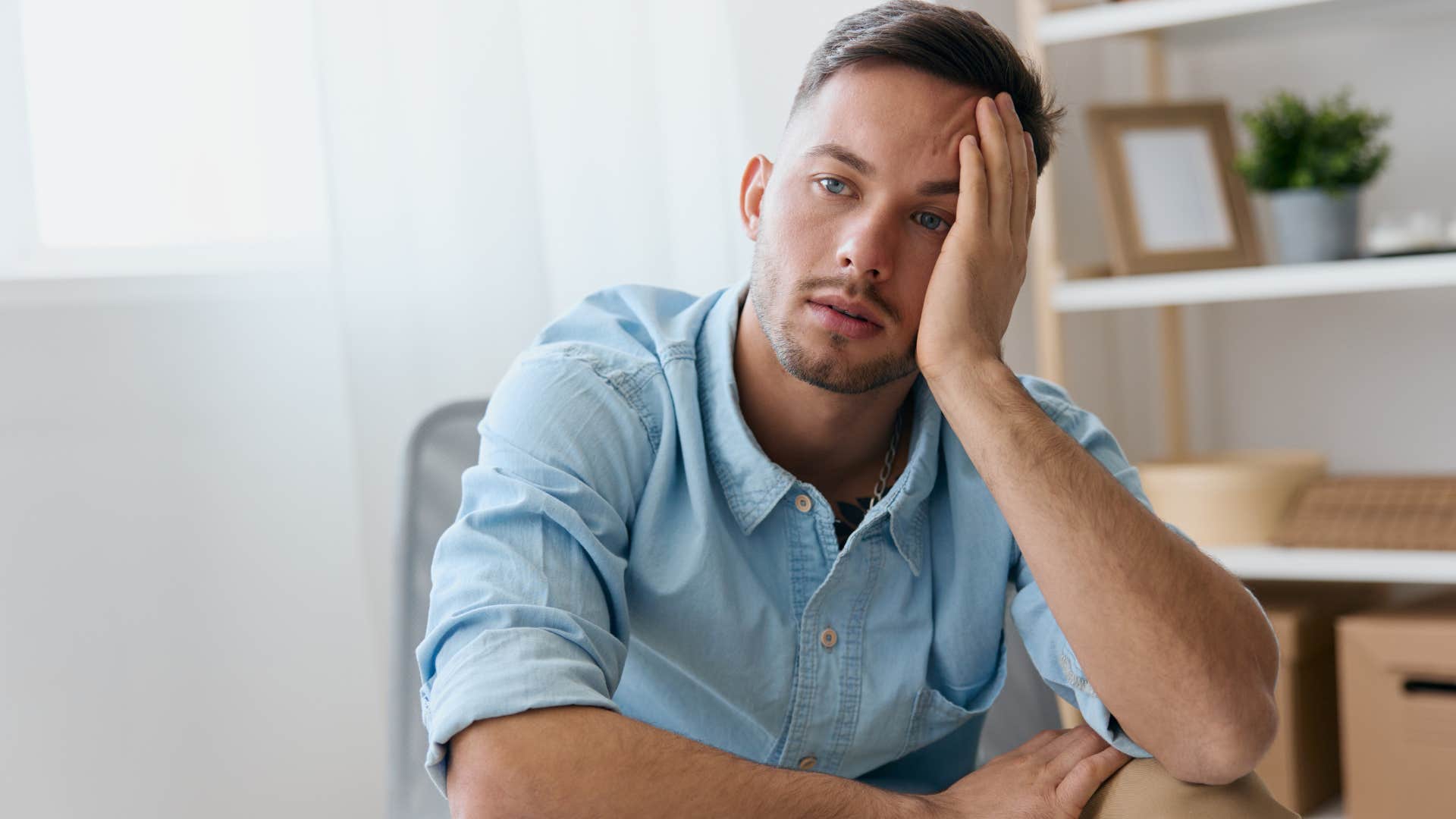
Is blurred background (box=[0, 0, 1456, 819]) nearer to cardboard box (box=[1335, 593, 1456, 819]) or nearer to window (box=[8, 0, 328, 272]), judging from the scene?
window (box=[8, 0, 328, 272])

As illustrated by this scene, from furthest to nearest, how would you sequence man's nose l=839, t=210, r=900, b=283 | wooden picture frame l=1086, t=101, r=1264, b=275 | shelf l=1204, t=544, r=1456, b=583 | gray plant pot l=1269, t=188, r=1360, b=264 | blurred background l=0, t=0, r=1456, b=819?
wooden picture frame l=1086, t=101, r=1264, b=275
gray plant pot l=1269, t=188, r=1360, b=264
shelf l=1204, t=544, r=1456, b=583
blurred background l=0, t=0, r=1456, b=819
man's nose l=839, t=210, r=900, b=283

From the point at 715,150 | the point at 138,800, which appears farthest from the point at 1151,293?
the point at 138,800

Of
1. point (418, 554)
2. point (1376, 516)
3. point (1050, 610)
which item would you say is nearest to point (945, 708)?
point (1050, 610)

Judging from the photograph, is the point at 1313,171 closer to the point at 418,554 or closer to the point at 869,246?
the point at 869,246

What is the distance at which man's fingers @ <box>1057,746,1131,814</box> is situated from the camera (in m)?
1.06

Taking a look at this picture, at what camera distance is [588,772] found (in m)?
0.89

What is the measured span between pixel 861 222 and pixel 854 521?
11.1 inches

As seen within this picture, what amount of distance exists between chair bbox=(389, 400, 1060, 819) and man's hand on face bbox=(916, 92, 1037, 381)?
32 cm

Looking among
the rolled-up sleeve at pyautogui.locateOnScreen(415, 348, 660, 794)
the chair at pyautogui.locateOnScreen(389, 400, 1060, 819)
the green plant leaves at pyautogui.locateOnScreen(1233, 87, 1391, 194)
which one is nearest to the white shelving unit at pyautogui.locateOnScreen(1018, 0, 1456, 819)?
the green plant leaves at pyautogui.locateOnScreen(1233, 87, 1391, 194)

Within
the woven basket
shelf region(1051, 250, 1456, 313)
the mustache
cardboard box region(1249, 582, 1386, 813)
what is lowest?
cardboard box region(1249, 582, 1386, 813)

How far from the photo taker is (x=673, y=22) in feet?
6.41

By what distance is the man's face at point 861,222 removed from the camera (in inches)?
45.6

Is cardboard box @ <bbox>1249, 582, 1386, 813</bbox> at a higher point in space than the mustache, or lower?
lower

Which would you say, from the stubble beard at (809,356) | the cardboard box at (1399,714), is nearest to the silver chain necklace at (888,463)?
the stubble beard at (809,356)
